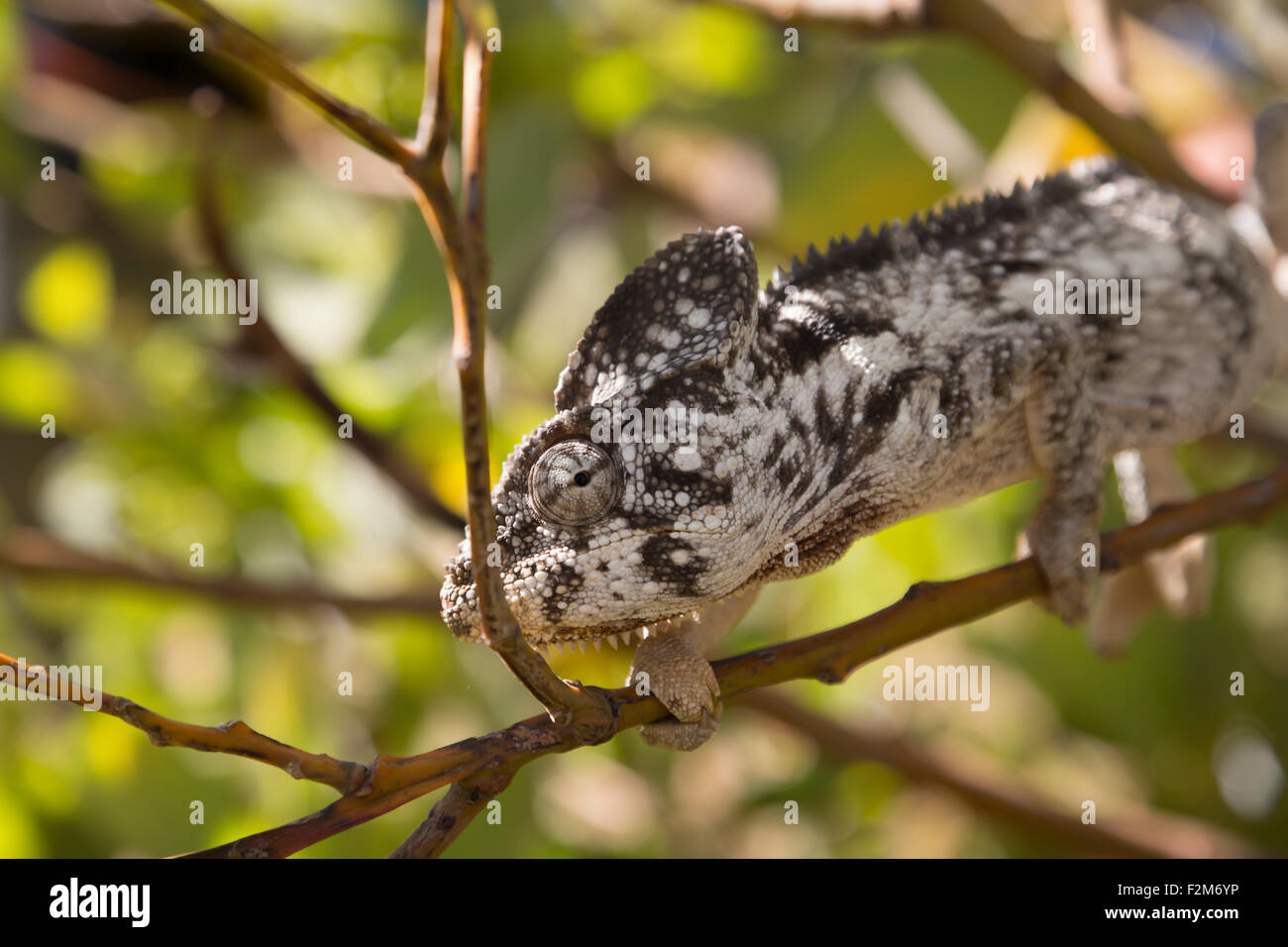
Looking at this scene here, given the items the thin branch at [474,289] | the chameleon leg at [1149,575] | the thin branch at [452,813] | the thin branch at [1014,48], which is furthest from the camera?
the chameleon leg at [1149,575]

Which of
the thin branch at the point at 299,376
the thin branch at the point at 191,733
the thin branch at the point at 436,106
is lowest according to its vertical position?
the thin branch at the point at 191,733

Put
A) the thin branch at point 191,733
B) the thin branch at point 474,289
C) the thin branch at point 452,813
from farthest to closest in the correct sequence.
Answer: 1. the thin branch at point 452,813
2. the thin branch at point 191,733
3. the thin branch at point 474,289

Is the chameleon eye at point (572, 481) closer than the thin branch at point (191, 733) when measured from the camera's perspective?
No

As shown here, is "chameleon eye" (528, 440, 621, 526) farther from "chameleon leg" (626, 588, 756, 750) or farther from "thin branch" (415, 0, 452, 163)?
"thin branch" (415, 0, 452, 163)

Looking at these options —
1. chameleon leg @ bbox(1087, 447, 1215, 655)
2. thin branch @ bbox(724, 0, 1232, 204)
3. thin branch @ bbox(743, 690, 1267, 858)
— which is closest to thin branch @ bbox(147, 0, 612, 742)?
thin branch @ bbox(724, 0, 1232, 204)

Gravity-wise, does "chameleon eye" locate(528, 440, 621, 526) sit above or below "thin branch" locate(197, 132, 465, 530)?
below

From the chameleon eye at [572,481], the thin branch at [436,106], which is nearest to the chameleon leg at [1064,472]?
the chameleon eye at [572,481]

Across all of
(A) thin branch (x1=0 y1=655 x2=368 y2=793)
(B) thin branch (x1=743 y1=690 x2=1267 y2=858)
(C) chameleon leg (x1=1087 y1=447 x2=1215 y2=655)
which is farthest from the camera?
(B) thin branch (x1=743 y1=690 x2=1267 y2=858)

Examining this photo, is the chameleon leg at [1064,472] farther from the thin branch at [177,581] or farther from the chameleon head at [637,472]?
the thin branch at [177,581]
